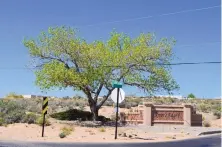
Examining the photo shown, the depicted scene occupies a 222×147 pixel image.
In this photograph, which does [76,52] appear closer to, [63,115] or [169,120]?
[63,115]

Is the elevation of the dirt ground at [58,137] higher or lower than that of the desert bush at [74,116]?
lower

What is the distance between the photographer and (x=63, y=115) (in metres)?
38.3

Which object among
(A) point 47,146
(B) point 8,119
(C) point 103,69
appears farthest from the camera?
(C) point 103,69

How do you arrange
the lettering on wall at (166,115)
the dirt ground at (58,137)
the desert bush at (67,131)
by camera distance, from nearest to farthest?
the dirt ground at (58,137) → the desert bush at (67,131) → the lettering on wall at (166,115)

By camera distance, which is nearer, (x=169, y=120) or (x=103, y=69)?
(x=103, y=69)

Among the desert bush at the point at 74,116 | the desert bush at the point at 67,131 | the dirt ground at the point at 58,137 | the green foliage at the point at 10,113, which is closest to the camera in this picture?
the dirt ground at the point at 58,137

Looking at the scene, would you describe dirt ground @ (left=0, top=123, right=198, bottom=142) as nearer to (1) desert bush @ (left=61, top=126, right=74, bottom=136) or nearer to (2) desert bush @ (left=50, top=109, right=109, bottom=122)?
(1) desert bush @ (left=61, top=126, right=74, bottom=136)

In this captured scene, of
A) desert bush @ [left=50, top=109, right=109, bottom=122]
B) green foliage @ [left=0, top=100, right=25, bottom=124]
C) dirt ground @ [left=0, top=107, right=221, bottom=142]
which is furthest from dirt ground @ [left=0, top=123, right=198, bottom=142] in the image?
desert bush @ [left=50, top=109, right=109, bottom=122]

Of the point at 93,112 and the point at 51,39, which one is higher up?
the point at 51,39

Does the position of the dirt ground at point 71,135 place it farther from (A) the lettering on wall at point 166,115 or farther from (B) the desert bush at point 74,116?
(A) the lettering on wall at point 166,115

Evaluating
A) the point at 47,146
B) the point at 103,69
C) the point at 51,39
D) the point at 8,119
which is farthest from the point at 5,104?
the point at 47,146

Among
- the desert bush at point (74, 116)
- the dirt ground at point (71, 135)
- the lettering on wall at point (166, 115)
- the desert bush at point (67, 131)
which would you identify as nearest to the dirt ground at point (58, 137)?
the dirt ground at point (71, 135)

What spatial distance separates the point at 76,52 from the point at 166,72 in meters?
8.00

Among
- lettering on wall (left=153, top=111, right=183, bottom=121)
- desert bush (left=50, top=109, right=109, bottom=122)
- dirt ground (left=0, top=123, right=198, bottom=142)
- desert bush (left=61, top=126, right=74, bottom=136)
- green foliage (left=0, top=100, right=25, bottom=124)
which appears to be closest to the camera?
dirt ground (left=0, top=123, right=198, bottom=142)
